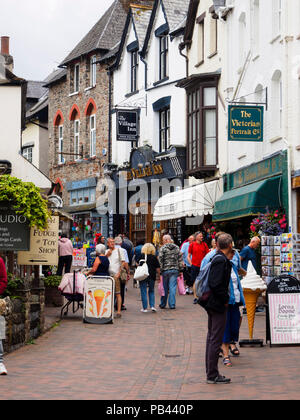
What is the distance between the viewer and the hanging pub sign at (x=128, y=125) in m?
37.1

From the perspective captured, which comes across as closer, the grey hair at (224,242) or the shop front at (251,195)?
the grey hair at (224,242)

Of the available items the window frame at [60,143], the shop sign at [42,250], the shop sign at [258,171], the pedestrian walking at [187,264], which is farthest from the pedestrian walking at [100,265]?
the window frame at [60,143]

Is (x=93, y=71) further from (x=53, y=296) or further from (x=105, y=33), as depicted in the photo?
(x=53, y=296)

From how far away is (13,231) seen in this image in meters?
15.4

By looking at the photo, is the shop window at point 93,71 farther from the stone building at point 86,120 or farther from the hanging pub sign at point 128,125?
the hanging pub sign at point 128,125

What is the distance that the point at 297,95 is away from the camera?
843 inches

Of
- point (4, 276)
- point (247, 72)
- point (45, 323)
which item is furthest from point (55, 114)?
point (4, 276)

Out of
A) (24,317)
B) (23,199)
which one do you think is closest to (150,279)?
(23,199)

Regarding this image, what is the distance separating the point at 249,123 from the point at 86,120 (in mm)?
20804

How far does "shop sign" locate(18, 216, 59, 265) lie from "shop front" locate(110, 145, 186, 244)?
14950mm

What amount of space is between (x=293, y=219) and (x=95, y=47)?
23.1 meters

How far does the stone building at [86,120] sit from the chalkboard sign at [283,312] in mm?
27531

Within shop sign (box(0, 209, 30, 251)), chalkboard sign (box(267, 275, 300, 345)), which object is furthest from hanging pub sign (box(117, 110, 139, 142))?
chalkboard sign (box(267, 275, 300, 345))

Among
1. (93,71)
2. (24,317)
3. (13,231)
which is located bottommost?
(24,317)
